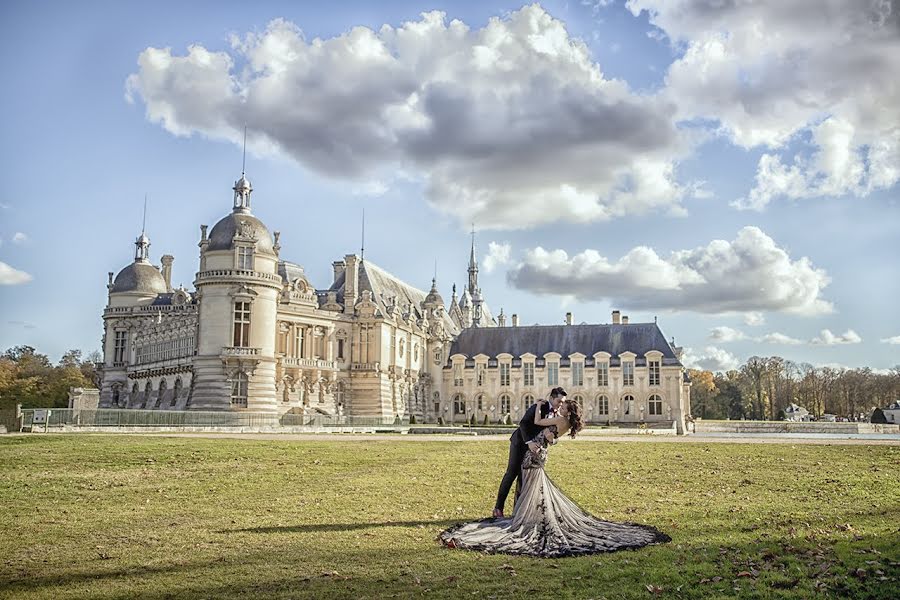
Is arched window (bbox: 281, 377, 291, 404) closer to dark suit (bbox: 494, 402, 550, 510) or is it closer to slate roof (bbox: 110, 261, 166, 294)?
slate roof (bbox: 110, 261, 166, 294)

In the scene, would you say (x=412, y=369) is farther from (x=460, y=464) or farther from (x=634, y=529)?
(x=634, y=529)

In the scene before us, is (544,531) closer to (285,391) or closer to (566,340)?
(285,391)

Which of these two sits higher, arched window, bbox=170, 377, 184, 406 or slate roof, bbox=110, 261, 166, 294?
slate roof, bbox=110, 261, 166, 294

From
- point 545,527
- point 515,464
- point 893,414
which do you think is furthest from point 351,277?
point 893,414

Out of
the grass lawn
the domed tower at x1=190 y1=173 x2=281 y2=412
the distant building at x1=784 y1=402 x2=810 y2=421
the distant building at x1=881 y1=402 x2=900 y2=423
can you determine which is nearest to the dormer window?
the domed tower at x1=190 y1=173 x2=281 y2=412

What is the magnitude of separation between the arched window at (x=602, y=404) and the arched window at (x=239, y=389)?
38960 mm

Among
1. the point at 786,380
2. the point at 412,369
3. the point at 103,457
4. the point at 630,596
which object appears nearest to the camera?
the point at 630,596

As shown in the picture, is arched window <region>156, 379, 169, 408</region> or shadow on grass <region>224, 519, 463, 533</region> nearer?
shadow on grass <region>224, 519, 463, 533</region>

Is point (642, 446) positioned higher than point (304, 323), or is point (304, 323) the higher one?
point (304, 323)

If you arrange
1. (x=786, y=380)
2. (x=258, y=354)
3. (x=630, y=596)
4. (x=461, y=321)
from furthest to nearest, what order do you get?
1. (x=786, y=380)
2. (x=461, y=321)
3. (x=258, y=354)
4. (x=630, y=596)

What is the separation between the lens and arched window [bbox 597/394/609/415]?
81.6 meters

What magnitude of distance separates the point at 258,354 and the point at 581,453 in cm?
3277

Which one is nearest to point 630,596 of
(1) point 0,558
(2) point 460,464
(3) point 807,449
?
(1) point 0,558

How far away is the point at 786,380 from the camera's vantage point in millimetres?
126250
